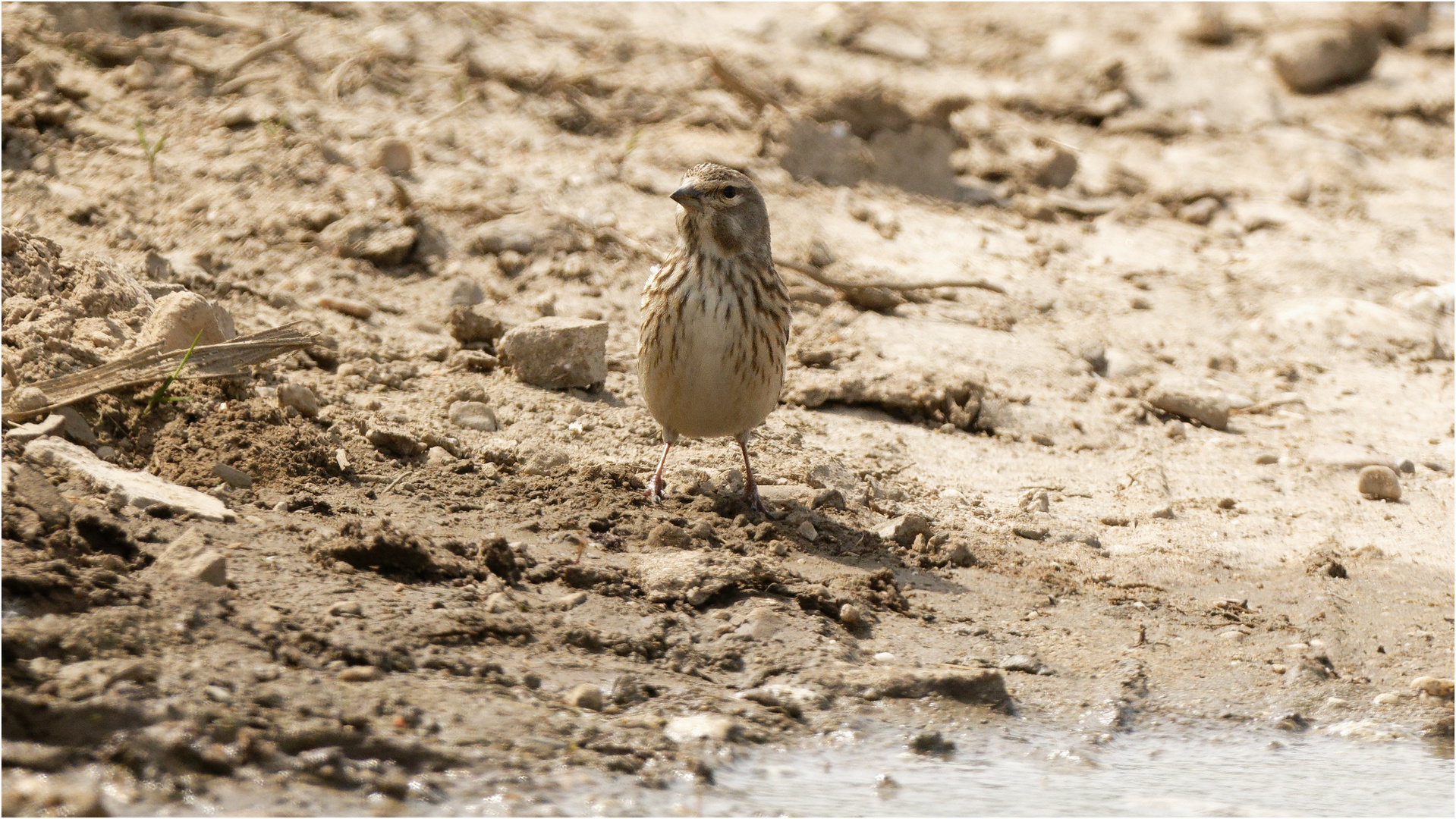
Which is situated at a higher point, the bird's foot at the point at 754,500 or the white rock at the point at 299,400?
the white rock at the point at 299,400

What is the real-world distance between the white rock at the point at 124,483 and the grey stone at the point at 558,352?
77.1 inches

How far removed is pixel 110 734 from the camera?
3.57m

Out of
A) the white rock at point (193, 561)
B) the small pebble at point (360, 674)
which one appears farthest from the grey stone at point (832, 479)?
the white rock at point (193, 561)

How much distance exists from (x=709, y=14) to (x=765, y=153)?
2.30 meters

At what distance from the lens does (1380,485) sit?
673 centimetres

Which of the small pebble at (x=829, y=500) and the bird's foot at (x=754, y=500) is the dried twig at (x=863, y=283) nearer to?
the small pebble at (x=829, y=500)

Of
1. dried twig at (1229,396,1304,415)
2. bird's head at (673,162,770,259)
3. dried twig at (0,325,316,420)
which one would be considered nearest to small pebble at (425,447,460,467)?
dried twig at (0,325,316,420)

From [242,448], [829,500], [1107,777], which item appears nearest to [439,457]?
[242,448]

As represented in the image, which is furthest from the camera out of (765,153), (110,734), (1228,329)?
(765,153)

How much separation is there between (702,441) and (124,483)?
8.44 ft

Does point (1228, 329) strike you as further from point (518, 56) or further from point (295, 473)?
point (295, 473)

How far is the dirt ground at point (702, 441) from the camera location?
4059mm

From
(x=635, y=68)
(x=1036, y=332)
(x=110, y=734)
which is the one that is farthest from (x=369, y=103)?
(x=110, y=734)

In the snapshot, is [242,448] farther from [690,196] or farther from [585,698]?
[690,196]
